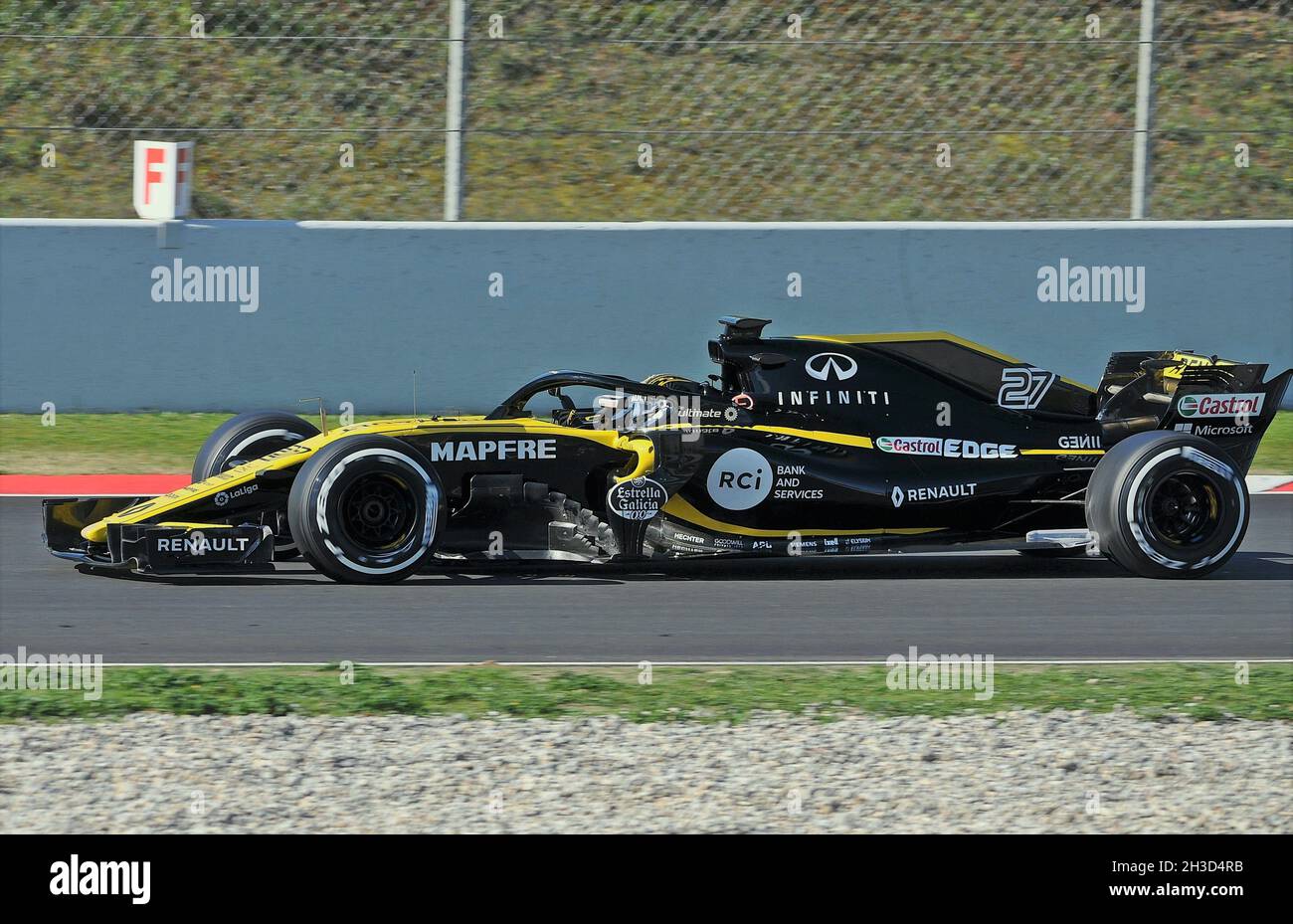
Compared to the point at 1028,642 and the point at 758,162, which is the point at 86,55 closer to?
the point at 758,162

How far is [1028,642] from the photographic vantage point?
27.3ft

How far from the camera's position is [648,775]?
5930mm

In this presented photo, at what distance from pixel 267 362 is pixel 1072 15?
7.57 meters

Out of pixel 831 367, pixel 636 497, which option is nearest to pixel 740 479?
pixel 636 497

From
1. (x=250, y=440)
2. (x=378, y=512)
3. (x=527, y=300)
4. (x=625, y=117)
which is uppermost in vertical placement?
(x=625, y=117)

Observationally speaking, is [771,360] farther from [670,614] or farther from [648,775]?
[648,775]

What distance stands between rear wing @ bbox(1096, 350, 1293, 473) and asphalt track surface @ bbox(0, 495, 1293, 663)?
0.75 metres

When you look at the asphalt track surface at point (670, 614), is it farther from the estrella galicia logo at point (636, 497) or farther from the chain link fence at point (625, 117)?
the chain link fence at point (625, 117)

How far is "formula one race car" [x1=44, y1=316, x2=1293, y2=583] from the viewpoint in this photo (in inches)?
357

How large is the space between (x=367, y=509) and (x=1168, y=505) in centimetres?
401

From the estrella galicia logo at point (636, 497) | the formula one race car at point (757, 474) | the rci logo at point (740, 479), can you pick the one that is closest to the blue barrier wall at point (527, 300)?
the formula one race car at point (757, 474)

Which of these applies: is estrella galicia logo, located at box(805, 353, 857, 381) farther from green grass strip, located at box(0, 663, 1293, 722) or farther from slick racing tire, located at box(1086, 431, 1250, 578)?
green grass strip, located at box(0, 663, 1293, 722)

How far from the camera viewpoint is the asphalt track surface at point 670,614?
8078mm

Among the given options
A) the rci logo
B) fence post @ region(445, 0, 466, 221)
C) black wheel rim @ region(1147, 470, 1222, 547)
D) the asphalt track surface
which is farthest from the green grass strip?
fence post @ region(445, 0, 466, 221)
